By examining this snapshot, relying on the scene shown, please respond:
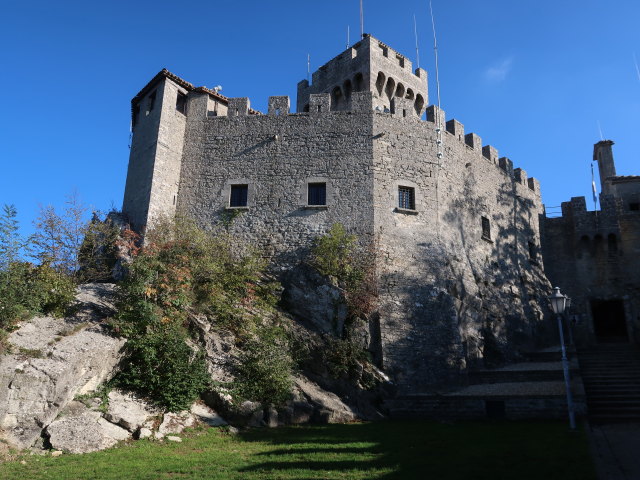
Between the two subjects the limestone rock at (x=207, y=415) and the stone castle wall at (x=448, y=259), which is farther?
the stone castle wall at (x=448, y=259)

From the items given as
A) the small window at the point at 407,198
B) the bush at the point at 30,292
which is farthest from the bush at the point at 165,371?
the small window at the point at 407,198

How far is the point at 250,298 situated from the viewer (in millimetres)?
16609

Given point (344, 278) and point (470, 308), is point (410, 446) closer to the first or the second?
point (344, 278)

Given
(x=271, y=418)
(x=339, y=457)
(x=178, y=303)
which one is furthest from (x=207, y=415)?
(x=339, y=457)

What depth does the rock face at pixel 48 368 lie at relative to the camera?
9938 millimetres

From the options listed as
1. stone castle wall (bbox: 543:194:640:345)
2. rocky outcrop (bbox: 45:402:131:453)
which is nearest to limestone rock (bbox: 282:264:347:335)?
rocky outcrop (bbox: 45:402:131:453)

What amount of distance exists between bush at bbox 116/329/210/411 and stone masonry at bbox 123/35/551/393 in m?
6.94

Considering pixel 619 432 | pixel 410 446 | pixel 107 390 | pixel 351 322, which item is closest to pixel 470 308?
pixel 351 322

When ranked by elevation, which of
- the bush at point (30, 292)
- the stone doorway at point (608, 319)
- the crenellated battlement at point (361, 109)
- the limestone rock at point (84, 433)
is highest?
the crenellated battlement at point (361, 109)

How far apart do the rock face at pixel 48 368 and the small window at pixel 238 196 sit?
8763 mm

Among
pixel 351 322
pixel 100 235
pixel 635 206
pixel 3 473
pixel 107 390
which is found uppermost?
pixel 635 206

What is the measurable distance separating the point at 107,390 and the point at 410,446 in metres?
6.82

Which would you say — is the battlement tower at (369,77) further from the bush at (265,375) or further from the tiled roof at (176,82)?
the bush at (265,375)

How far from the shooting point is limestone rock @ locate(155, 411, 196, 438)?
11.2 metres
